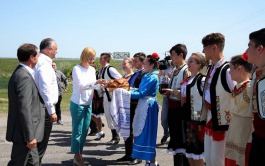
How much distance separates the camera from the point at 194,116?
14.1 ft

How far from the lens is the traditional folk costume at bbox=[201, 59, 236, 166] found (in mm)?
3648

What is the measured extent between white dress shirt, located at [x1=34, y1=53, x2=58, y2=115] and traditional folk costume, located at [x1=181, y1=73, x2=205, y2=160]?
1851mm

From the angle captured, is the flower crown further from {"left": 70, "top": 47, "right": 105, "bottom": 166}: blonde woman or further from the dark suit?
the dark suit

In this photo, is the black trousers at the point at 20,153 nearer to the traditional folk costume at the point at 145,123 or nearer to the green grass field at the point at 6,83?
the traditional folk costume at the point at 145,123

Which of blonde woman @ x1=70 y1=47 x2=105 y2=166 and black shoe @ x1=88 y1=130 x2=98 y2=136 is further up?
blonde woman @ x1=70 y1=47 x2=105 y2=166

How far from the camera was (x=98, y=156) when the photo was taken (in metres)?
6.72

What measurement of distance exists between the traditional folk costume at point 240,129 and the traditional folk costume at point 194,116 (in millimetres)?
836

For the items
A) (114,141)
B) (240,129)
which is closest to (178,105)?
(240,129)

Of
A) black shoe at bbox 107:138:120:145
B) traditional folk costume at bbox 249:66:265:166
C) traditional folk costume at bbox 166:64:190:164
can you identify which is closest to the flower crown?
traditional folk costume at bbox 166:64:190:164

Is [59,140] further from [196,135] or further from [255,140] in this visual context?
[255,140]

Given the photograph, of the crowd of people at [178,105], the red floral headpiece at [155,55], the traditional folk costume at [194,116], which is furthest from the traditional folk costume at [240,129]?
the red floral headpiece at [155,55]

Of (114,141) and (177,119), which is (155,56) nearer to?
(177,119)

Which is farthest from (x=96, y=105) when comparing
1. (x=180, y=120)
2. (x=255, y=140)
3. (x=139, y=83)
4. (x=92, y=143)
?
(x=255, y=140)

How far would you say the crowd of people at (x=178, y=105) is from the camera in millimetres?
3170
